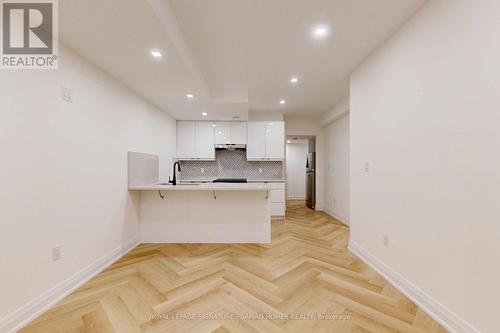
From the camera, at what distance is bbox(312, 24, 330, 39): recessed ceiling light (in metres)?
2.02

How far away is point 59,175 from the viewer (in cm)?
186

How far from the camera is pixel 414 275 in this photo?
1795 millimetres

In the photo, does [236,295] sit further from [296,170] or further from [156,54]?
[296,170]

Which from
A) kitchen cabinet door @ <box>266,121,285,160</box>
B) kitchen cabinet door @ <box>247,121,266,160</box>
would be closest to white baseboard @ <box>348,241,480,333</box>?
kitchen cabinet door @ <box>266,121,285,160</box>

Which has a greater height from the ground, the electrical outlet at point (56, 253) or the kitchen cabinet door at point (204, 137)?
the kitchen cabinet door at point (204, 137)

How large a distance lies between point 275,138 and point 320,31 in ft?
10.00

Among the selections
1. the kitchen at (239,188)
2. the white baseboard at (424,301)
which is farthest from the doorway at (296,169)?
the white baseboard at (424,301)

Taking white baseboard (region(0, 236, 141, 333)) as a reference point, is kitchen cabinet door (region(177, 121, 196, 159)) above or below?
above

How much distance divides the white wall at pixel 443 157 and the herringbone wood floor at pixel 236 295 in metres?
0.38

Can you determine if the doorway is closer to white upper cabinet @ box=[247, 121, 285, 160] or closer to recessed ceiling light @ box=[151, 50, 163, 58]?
white upper cabinet @ box=[247, 121, 285, 160]

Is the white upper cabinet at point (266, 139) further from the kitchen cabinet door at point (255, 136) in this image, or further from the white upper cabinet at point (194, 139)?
the white upper cabinet at point (194, 139)

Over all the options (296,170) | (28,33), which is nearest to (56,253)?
(28,33)

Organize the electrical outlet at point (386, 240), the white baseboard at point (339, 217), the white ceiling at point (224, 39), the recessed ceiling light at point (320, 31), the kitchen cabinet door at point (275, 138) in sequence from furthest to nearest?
the kitchen cabinet door at point (275, 138) → the white baseboard at point (339, 217) → the electrical outlet at point (386, 240) → the recessed ceiling light at point (320, 31) → the white ceiling at point (224, 39)

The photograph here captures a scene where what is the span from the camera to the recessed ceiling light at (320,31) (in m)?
2.02
